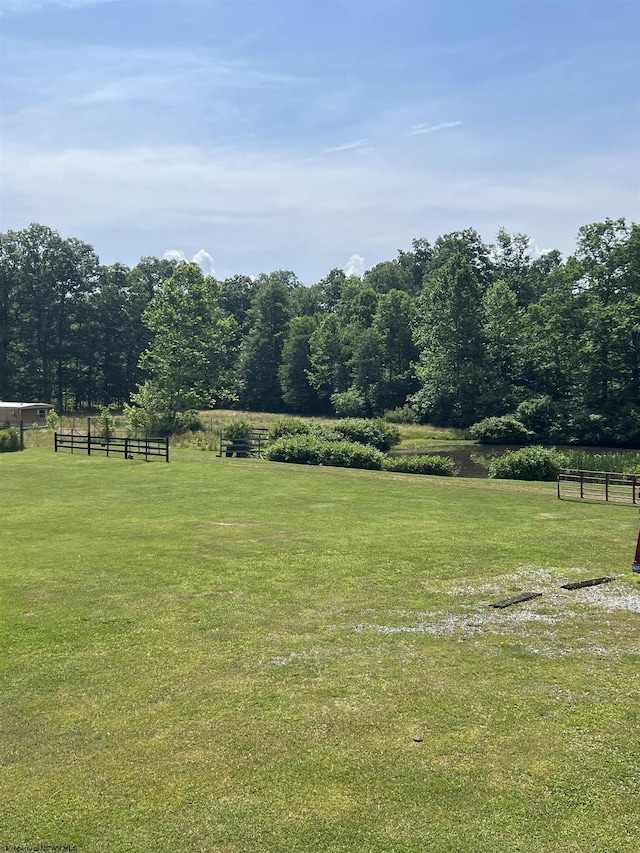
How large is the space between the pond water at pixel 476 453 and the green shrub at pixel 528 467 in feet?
15.5

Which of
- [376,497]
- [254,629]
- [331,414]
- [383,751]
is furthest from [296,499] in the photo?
[331,414]

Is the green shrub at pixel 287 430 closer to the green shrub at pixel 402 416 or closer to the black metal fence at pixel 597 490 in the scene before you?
the black metal fence at pixel 597 490

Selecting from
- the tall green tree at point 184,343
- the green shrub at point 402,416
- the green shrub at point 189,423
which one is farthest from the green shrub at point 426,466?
the green shrub at point 402,416

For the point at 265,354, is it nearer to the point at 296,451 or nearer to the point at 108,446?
the point at 108,446

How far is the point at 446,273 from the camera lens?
250ft

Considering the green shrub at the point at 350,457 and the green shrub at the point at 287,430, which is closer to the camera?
the green shrub at the point at 350,457

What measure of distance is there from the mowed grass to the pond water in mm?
23628

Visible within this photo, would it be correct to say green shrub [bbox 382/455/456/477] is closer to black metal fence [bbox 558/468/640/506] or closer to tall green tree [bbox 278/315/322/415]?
black metal fence [bbox 558/468/640/506]

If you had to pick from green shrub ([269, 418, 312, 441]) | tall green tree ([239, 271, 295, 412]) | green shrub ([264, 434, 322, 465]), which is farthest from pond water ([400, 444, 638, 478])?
tall green tree ([239, 271, 295, 412])

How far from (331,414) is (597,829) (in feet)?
287

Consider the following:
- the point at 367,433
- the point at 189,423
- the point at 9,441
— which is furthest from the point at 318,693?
the point at 189,423

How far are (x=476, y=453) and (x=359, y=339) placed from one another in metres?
38.5

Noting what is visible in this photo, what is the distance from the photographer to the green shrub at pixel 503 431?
58.5m

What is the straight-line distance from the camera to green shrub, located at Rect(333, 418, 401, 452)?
150 ft
